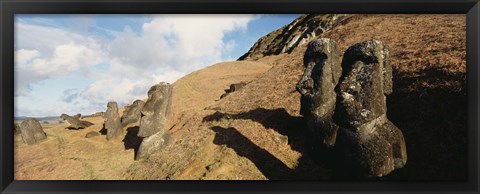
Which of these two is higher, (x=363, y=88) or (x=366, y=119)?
(x=363, y=88)

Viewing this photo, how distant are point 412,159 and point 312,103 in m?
2.76

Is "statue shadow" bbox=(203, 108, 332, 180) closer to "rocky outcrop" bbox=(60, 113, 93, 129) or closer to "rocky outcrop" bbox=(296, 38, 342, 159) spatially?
"rocky outcrop" bbox=(296, 38, 342, 159)

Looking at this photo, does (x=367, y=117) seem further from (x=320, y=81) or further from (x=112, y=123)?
(x=112, y=123)

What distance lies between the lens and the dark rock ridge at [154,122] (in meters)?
12.1

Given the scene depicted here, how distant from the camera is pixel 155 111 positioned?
1225 cm

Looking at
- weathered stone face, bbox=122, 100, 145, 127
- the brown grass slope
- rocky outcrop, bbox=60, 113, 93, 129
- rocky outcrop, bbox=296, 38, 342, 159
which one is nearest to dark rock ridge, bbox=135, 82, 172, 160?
the brown grass slope

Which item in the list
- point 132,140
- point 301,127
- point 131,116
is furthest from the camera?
point 131,116

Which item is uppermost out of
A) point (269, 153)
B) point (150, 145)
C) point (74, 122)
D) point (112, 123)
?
point (112, 123)

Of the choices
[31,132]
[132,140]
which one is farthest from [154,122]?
[31,132]

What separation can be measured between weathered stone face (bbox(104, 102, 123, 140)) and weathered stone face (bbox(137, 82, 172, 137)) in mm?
4522

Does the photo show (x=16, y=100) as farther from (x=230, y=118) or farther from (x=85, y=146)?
(x=85, y=146)

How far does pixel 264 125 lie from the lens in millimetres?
10594

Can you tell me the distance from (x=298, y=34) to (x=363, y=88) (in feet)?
104

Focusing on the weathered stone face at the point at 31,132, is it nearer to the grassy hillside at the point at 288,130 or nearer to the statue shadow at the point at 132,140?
the grassy hillside at the point at 288,130
